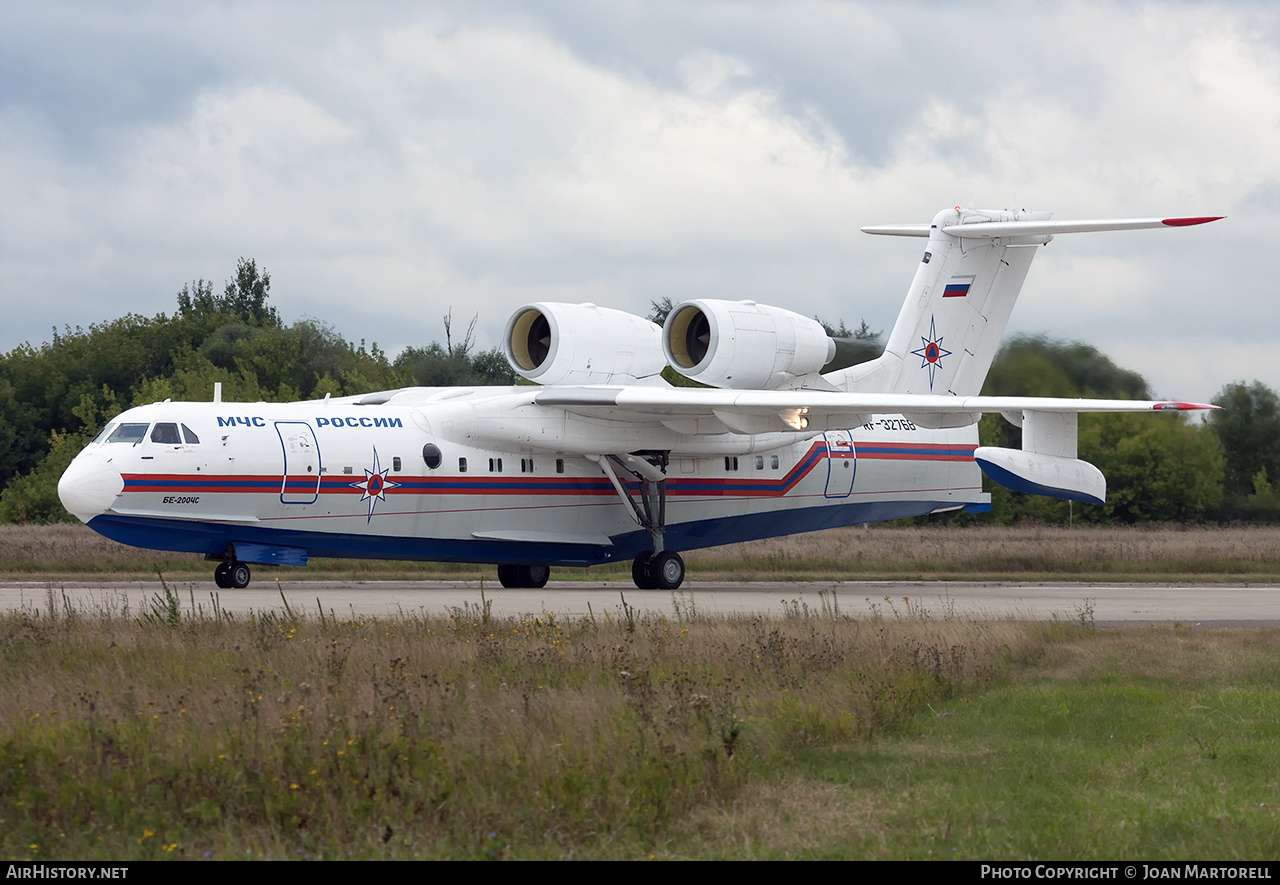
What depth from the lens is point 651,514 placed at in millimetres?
23484

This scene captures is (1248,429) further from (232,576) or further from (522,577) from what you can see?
(232,576)

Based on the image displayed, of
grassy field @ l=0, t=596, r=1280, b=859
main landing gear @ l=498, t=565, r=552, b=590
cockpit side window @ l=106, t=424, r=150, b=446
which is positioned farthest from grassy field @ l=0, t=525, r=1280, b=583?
grassy field @ l=0, t=596, r=1280, b=859

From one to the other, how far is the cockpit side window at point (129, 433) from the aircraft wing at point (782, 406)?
5.82m

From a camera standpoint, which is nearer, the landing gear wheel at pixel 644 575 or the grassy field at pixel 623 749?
the grassy field at pixel 623 749

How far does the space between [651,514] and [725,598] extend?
348 cm

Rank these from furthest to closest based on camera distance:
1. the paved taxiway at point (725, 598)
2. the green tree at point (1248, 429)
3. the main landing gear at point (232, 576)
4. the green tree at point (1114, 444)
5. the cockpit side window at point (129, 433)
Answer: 1. the green tree at point (1248, 429)
2. the green tree at point (1114, 444)
3. the main landing gear at point (232, 576)
4. the cockpit side window at point (129, 433)
5. the paved taxiway at point (725, 598)

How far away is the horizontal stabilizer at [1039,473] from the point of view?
67.7 feet

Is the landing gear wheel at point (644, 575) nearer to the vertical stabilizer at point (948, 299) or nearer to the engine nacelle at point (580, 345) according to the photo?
the engine nacelle at point (580, 345)

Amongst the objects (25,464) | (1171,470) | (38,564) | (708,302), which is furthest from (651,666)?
(25,464)

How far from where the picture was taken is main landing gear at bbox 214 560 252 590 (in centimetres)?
2030

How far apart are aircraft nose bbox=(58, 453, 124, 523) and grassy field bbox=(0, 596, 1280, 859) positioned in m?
6.73

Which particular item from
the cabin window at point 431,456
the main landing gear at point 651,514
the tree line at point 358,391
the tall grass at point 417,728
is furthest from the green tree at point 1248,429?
the tall grass at point 417,728

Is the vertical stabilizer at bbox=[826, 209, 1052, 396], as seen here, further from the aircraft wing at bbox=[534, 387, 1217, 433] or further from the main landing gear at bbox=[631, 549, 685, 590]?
the main landing gear at bbox=[631, 549, 685, 590]
